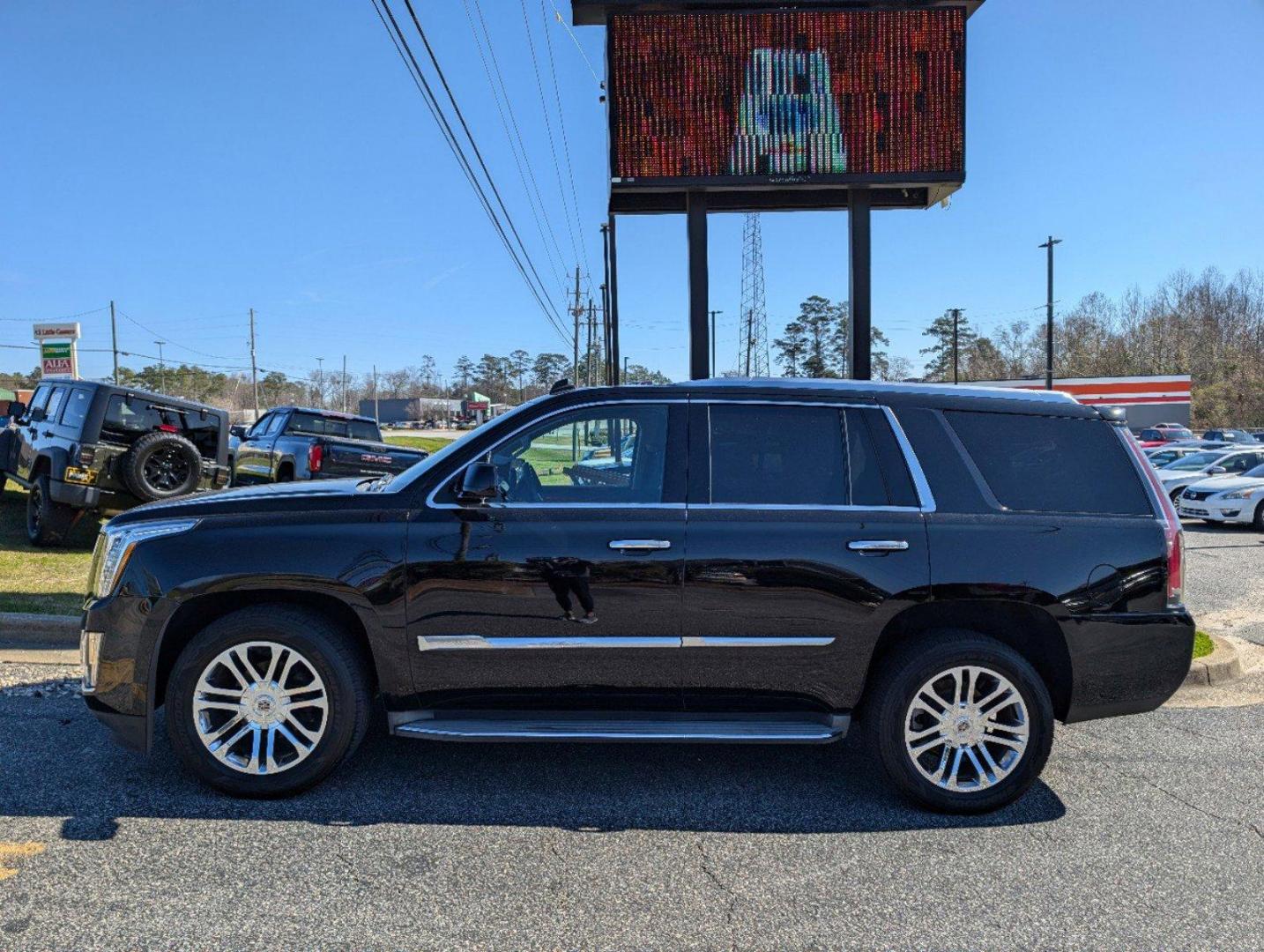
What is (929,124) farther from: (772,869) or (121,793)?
(121,793)

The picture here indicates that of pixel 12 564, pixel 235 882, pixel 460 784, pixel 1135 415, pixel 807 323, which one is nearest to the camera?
pixel 235 882

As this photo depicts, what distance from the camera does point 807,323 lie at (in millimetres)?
67688

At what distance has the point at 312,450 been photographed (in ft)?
40.9

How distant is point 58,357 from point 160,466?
13169 millimetres

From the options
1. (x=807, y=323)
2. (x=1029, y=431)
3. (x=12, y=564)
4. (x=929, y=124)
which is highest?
(x=807, y=323)

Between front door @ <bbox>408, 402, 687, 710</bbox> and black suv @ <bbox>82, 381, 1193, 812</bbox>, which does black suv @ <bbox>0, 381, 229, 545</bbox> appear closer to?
black suv @ <bbox>82, 381, 1193, 812</bbox>

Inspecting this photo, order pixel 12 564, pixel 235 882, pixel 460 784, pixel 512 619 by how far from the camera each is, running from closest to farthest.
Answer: pixel 235 882, pixel 512 619, pixel 460 784, pixel 12 564

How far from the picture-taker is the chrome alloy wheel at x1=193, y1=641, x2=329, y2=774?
152 inches

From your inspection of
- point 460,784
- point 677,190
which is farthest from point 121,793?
point 677,190

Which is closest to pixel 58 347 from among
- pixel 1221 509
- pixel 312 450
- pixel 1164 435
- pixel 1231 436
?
pixel 312 450

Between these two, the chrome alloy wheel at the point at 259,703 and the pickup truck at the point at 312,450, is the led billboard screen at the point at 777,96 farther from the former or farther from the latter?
the chrome alloy wheel at the point at 259,703

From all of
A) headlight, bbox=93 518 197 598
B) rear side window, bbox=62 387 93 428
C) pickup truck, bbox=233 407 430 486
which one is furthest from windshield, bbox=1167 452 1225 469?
headlight, bbox=93 518 197 598

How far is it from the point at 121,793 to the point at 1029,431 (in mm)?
4465

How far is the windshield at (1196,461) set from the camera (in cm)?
2028
